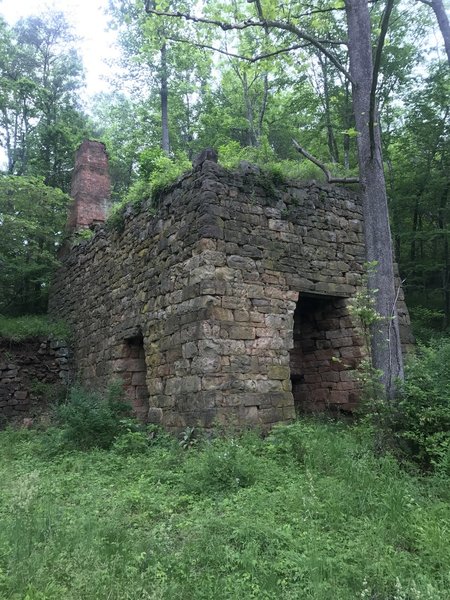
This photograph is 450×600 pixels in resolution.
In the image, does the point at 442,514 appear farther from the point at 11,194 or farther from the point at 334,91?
the point at 334,91

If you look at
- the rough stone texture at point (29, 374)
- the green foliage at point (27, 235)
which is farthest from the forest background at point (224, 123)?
the rough stone texture at point (29, 374)

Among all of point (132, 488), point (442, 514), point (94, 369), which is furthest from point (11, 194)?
point (442, 514)

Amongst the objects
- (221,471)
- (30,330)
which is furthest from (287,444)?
(30,330)

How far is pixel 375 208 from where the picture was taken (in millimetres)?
5652

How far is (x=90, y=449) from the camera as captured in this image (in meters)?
6.20

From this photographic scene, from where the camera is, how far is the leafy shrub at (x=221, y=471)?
14.2ft

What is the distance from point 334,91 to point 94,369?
38.3 ft

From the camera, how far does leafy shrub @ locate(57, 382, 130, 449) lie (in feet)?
20.9

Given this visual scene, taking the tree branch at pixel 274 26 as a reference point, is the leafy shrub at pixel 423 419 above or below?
below

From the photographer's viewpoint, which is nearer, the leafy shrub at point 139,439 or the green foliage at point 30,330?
the leafy shrub at point 139,439

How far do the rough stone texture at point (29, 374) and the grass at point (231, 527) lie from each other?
4.95 m

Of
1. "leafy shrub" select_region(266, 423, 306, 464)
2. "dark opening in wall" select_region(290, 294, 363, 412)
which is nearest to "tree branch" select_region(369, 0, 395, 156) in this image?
"dark opening in wall" select_region(290, 294, 363, 412)

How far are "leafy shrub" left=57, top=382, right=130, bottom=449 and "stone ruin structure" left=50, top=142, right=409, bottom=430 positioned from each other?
0.56 meters

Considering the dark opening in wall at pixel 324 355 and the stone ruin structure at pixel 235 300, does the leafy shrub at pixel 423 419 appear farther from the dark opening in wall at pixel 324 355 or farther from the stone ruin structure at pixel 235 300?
the dark opening in wall at pixel 324 355
